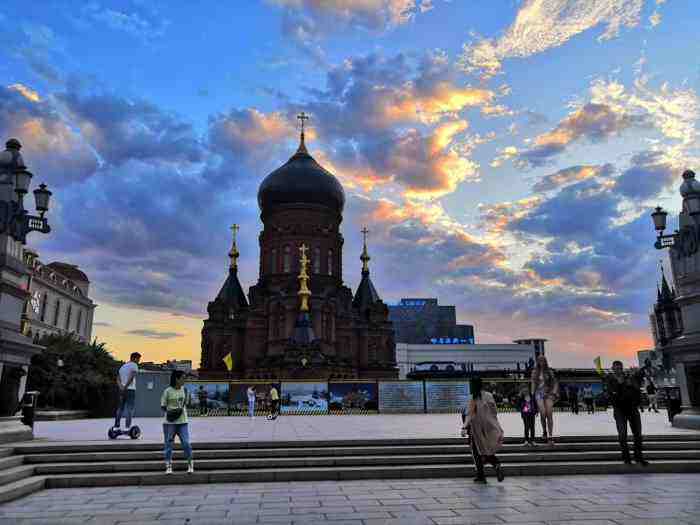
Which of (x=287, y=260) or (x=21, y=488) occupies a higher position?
(x=287, y=260)

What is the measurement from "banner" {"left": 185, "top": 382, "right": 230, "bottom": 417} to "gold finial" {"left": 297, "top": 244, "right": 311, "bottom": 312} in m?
19.2

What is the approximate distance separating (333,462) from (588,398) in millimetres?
24509

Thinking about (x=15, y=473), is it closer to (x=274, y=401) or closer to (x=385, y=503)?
(x=385, y=503)

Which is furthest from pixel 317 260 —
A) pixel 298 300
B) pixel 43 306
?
pixel 43 306

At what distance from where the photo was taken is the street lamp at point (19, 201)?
12328 mm

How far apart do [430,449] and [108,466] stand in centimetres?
628

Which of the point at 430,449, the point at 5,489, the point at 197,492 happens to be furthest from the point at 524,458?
the point at 5,489

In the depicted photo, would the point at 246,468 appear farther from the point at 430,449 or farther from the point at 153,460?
the point at 430,449

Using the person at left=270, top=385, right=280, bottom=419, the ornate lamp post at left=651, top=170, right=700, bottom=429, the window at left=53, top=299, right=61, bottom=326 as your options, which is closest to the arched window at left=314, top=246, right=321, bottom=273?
the person at left=270, top=385, right=280, bottom=419

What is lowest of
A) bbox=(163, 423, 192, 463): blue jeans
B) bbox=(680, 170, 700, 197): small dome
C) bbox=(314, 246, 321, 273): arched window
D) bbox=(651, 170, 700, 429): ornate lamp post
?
bbox=(163, 423, 192, 463): blue jeans

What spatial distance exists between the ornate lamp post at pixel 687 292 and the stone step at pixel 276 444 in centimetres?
306

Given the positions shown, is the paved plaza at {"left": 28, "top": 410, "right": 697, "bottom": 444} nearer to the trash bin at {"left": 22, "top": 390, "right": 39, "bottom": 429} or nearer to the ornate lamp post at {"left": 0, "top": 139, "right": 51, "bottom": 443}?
the trash bin at {"left": 22, "top": 390, "right": 39, "bottom": 429}

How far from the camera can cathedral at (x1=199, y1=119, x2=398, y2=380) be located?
4716 centimetres

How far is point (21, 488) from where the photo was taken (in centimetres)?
805
